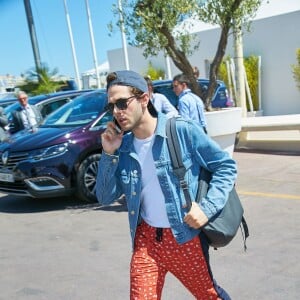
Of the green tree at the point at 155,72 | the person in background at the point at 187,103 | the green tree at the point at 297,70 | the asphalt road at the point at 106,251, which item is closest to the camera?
the asphalt road at the point at 106,251

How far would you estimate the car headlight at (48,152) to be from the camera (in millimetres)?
6166

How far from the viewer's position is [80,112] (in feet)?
23.7

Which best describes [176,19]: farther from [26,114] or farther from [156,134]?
[156,134]

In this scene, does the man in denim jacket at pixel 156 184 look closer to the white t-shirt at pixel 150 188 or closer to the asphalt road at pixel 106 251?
the white t-shirt at pixel 150 188

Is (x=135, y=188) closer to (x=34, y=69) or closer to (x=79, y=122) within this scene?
(x=79, y=122)

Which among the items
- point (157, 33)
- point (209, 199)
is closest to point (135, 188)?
point (209, 199)

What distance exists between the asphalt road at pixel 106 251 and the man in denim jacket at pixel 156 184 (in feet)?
4.04

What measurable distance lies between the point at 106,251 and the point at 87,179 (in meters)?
2.10

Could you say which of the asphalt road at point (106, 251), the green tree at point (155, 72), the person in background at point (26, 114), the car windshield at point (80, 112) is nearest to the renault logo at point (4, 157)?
the asphalt road at point (106, 251)

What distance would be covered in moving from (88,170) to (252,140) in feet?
16.9

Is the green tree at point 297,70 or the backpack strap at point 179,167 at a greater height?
the backpack strap at point 179,167

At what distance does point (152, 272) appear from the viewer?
2266 mm

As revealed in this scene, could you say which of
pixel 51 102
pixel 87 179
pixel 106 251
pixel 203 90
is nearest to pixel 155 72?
pixel 51 102

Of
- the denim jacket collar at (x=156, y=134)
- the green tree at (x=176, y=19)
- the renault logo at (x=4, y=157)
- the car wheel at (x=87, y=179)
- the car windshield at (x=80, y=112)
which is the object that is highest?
the green tree at (x=176, y=19)
